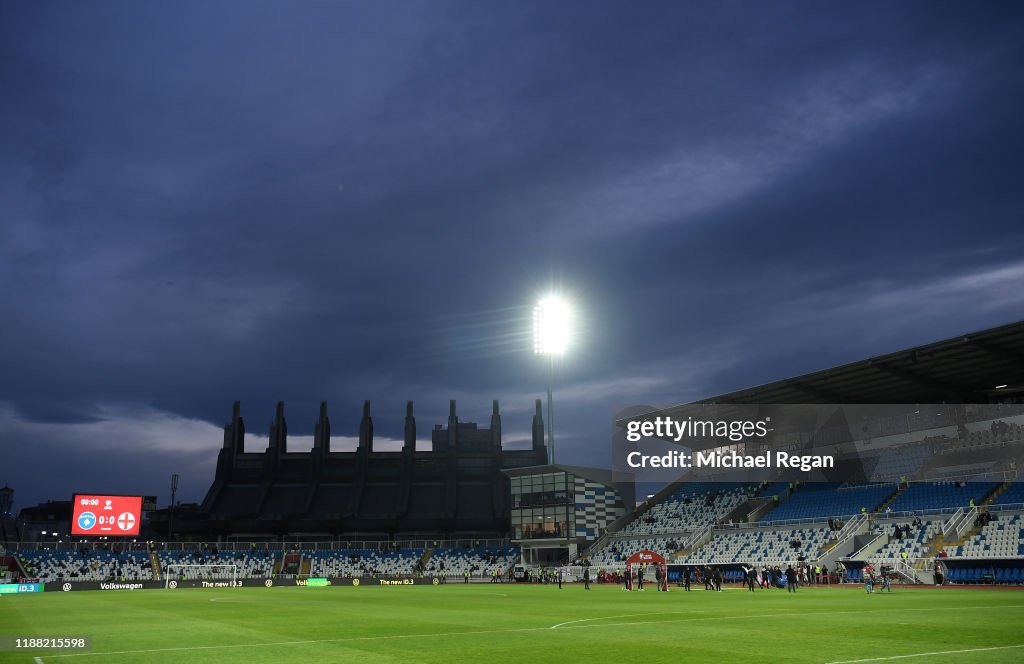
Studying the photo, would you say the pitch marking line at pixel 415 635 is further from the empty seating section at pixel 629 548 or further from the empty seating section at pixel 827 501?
the empty seating section at pixel 629 548

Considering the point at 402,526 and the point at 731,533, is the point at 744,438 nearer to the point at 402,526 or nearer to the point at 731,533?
the point at 731,533

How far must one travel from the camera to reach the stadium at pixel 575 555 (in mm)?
19391

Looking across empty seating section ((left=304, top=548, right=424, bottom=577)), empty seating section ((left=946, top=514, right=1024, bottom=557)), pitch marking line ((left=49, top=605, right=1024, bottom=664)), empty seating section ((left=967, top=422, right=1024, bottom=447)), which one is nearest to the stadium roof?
empty seating section ((left=967, top=422, right=1024, bottom=447))

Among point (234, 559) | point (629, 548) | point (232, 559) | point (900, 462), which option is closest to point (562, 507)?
point (629, 548)

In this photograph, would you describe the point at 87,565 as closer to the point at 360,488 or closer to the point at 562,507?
the point at 360,488

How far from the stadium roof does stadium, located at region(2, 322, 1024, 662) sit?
8.7 inches

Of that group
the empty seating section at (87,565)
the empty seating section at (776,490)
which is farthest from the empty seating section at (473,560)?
the empty seating section at (87,565)

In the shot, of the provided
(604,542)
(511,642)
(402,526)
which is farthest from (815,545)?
(402,526)

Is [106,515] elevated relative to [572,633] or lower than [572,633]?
elevated

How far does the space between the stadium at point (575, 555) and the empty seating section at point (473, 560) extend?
49 centimetres

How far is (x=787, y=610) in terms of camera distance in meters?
27.7

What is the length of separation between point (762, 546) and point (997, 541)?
20.0 meters

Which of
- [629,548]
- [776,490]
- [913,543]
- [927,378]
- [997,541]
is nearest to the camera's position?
[997,541]

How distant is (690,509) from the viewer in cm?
8388
